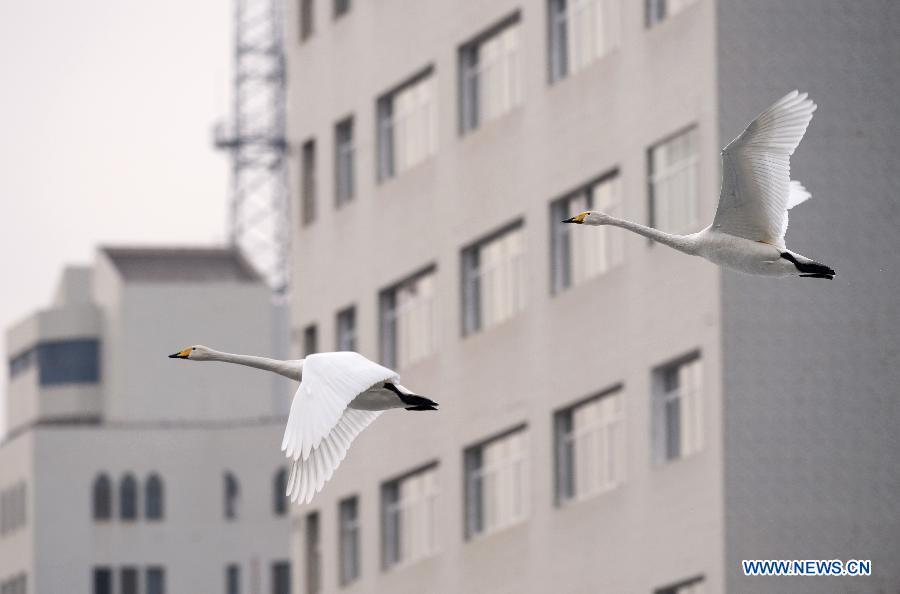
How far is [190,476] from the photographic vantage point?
491ft

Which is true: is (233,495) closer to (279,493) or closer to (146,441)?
(279,493)

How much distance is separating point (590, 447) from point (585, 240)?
16.6 feet

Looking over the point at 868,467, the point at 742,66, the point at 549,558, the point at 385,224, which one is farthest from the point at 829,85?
the point at 385,224

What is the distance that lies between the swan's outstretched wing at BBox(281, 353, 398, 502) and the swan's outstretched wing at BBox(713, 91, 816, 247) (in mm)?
5409

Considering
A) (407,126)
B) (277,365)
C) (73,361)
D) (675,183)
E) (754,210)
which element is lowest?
(277,365)

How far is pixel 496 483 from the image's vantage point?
242 feet

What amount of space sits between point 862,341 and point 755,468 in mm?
3674

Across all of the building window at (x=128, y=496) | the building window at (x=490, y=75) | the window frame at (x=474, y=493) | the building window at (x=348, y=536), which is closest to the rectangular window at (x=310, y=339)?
the building window at (x=348, y=536)

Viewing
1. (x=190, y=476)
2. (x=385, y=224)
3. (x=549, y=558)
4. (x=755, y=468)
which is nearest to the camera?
(x=755, y=468)

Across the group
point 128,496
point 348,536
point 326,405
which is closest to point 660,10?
point 348,536

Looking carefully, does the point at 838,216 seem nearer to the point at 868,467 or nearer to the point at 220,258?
the point at 868,467

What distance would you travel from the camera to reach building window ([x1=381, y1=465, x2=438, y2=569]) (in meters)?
77.5

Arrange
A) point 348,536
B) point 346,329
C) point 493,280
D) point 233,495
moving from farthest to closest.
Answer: point 233,495 < point 346,329 < point 348,536 < point 493,280

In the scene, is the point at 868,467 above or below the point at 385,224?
below
